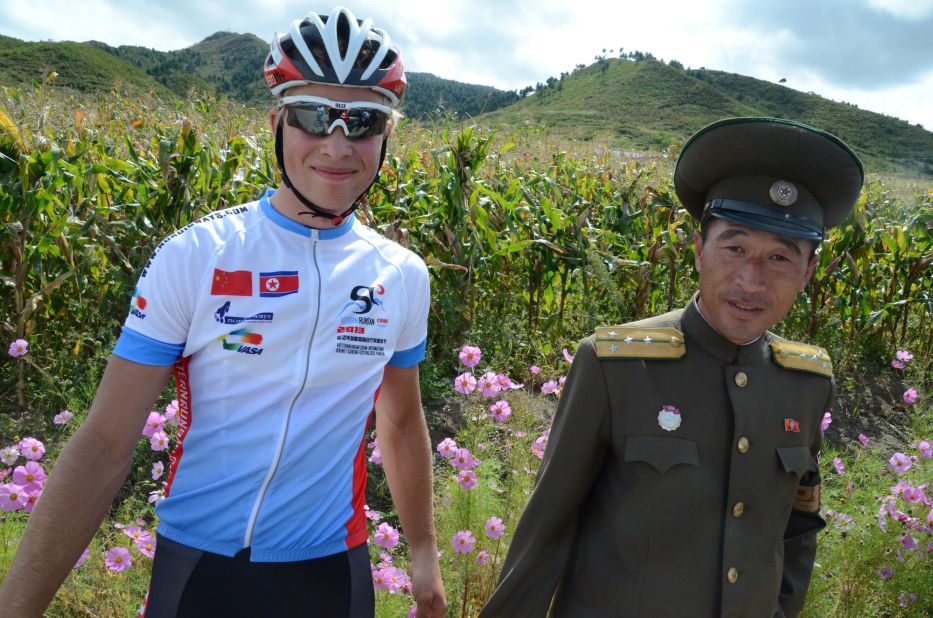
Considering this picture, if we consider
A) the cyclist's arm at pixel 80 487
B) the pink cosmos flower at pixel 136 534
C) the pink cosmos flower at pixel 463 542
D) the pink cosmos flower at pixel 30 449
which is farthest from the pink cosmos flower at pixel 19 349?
the cyclist's arm at pixel 80 487

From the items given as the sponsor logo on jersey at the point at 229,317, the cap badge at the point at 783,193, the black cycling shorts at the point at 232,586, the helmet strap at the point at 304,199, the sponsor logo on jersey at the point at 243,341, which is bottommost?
the black cycling shorts at the point at 232,586

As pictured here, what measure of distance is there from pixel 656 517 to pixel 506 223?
4070mm

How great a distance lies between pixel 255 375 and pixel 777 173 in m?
1.25

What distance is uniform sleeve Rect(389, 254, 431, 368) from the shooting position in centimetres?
177

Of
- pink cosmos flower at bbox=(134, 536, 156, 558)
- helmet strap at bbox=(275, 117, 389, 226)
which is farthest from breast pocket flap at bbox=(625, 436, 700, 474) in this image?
pink cosmos flower at bbox=(134, 536, 156, 558)

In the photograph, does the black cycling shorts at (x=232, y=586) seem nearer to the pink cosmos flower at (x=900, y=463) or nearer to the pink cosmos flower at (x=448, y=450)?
the pink cosmos flower at (x=448, y=450)

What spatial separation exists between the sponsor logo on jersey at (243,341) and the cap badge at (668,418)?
0.89m

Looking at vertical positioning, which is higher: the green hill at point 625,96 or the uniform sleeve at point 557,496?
the green hill at point 625,96

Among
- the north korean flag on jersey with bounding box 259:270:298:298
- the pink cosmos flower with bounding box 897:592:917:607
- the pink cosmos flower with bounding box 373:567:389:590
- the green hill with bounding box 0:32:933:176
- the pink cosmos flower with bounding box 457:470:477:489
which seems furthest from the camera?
the green hill with bounding box 0:32:933:176

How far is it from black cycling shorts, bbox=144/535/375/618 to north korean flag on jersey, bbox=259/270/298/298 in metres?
0.54

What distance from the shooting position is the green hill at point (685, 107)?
68.2 metres

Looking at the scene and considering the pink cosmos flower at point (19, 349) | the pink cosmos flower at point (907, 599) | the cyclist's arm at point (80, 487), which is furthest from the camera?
the pink cosmos flower at point (19, 349)

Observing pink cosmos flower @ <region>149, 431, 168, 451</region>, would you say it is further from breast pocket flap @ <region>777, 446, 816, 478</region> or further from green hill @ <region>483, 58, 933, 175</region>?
green hill @ <region>483, 58, 933, 175</region>

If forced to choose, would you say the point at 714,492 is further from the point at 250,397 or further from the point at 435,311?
the point at 435,311
